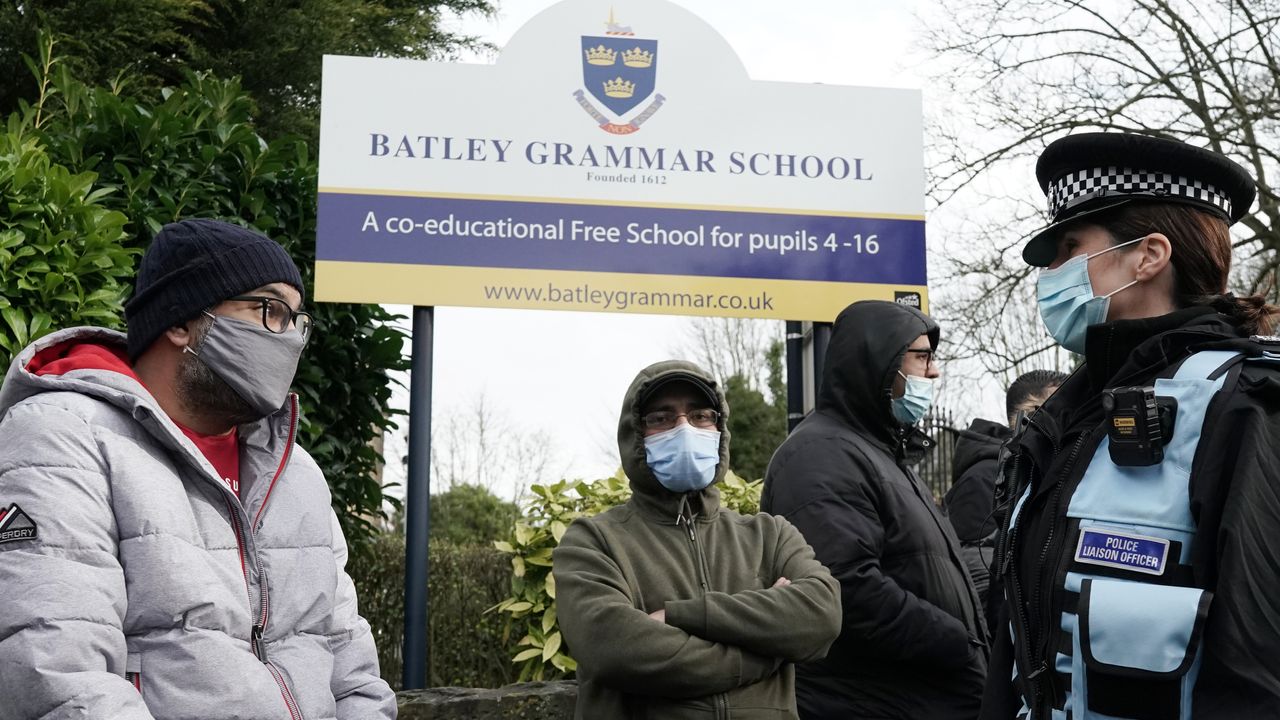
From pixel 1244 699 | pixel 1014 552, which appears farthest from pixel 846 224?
pixel 1244 699

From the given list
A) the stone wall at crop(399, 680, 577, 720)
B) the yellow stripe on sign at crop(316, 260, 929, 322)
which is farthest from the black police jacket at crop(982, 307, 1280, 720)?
the yellow stripe on sign at crop(316, 260, 929, 322)

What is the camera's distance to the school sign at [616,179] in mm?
5938

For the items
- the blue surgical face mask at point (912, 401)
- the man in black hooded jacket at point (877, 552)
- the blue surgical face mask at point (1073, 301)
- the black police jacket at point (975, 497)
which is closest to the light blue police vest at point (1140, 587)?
the blue surgical face mask at point (1073, 301)

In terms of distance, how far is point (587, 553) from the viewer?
3.24 m

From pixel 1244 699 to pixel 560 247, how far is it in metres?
4.56

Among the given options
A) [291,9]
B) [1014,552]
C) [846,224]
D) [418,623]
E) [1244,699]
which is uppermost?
[291,9]

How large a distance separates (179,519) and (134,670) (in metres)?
0.28

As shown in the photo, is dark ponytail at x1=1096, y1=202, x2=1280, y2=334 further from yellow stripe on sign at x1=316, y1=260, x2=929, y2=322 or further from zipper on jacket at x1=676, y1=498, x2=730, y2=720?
yellow stripe on sign at x1=316, y1=260, x2=929, y2=322

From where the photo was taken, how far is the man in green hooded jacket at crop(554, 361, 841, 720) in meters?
3.05

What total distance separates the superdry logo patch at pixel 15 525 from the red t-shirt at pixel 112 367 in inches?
14.0

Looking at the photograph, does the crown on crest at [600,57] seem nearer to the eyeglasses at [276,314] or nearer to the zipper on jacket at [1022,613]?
the eyeglasses at [276,314]

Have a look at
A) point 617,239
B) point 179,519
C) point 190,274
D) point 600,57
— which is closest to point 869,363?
point 190,274

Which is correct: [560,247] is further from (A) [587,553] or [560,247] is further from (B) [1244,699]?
(B) [1244,699]

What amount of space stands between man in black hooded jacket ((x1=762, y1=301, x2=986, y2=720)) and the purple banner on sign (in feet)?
7.70
